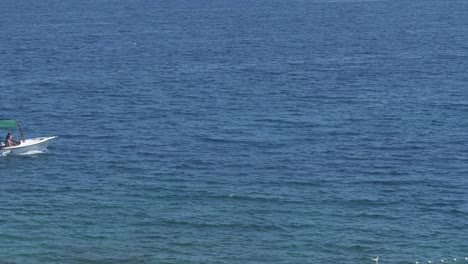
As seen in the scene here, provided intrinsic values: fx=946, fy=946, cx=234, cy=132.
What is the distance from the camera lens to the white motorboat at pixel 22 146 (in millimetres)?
108438

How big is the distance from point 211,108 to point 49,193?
1583 inches

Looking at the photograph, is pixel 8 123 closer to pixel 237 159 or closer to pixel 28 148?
pixel 28 148

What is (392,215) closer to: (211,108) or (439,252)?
(439,252)

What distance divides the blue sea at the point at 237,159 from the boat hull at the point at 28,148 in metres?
1.06

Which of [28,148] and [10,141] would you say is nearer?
[28,148]

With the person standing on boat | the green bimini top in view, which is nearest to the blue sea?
the person standing on boat

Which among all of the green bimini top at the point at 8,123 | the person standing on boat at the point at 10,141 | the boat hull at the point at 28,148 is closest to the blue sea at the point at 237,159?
the boat hull at the point at 28,148

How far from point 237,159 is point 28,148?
79.0 feet

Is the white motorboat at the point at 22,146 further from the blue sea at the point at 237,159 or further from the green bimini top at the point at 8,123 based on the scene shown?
the blue sea at the point at 237,159

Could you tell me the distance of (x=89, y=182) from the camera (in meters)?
98.2

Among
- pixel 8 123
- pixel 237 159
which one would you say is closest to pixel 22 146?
pixel 8 123

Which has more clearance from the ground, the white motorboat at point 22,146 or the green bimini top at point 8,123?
the green bimini top at point 8,123

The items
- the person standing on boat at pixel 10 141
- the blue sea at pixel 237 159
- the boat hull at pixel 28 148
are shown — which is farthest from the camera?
the person standing on boat at pixel 10 141

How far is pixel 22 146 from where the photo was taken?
108562mm
